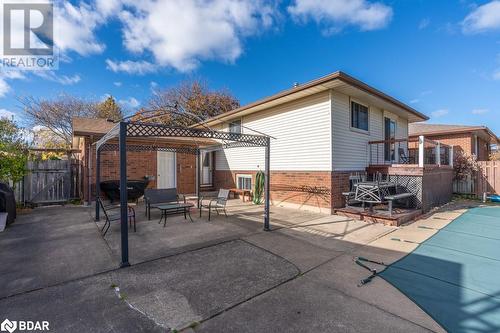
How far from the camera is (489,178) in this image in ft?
38.0

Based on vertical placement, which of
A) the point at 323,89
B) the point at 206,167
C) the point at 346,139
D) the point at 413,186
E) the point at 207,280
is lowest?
the point at 207,280

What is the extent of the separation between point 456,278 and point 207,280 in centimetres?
377

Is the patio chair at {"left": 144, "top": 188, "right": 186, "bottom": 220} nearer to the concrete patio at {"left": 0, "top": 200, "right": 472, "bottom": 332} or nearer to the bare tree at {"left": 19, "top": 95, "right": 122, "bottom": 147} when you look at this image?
the concrete patio at {"left": 0, "top": 200, "right": 472, "bottom": 332}

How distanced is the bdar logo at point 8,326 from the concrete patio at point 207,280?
0.07 metres

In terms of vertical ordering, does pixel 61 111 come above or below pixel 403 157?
above

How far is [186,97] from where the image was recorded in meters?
26.4

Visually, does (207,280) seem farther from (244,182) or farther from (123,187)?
(244,182)

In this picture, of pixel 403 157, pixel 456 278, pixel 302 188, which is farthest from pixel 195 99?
pixel 456 278

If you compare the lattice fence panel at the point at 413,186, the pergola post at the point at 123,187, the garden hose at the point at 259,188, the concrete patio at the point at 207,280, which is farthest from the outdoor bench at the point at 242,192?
the pergola post at the point at 123,187

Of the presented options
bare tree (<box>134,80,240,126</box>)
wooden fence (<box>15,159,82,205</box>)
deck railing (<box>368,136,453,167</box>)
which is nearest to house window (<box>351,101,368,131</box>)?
deck railing (<box>368,136,453,167</box>)

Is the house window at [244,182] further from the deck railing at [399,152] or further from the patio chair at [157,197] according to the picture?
the deck railing at [399,152]

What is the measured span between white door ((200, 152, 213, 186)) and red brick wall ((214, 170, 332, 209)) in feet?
17.8

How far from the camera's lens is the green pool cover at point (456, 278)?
2.57 metres

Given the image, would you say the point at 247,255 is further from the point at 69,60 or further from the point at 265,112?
the point at 69,60
